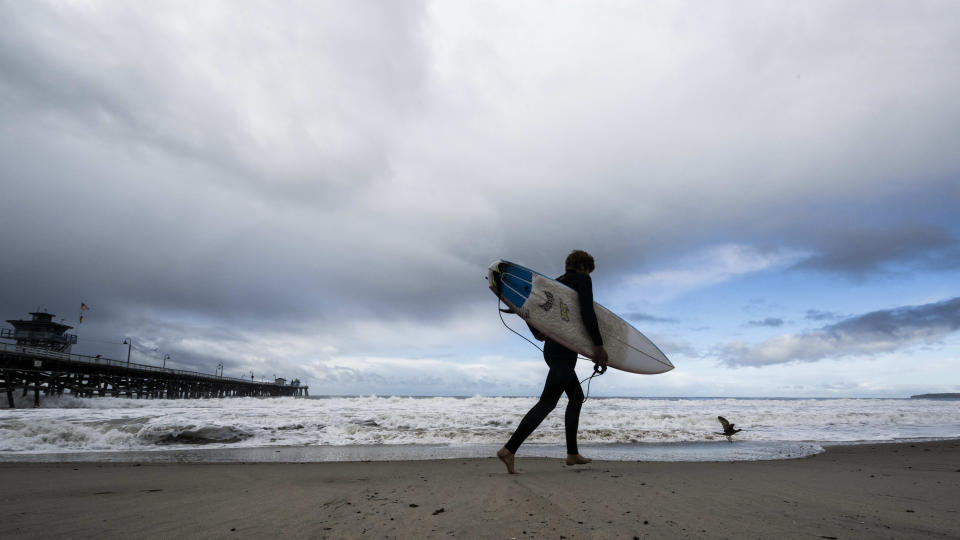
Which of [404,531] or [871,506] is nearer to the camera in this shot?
[404,531]

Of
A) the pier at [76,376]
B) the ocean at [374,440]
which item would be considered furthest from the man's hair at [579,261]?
the pier at [76,376]

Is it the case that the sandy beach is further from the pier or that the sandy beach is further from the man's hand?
the pier

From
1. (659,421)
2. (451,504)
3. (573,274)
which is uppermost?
(573,274)

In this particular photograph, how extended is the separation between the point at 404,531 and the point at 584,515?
1047mm

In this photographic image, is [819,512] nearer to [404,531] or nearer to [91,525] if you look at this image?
[404,531]

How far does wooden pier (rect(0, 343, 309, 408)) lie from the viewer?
2984cm

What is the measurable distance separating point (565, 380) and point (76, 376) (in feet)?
150

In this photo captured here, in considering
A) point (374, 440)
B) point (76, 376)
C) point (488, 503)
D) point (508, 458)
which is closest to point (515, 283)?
point (508, 458)

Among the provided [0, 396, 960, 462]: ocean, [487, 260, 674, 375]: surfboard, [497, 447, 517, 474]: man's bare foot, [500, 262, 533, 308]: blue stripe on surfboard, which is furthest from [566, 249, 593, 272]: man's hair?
A: [0, 396, 960, 462]: ocean

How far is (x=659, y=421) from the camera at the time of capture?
13516 millimetres

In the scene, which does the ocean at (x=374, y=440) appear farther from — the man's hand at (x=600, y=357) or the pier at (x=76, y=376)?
the pier at (x=76, y=376)

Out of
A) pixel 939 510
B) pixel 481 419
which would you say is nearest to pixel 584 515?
pixel 939 510

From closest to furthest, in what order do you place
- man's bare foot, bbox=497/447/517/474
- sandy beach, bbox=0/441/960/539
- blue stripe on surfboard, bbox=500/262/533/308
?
1. sandy beach, bbox=0/441/960/539
2. man's bare foot, bbox=497/447/517/474
3. blue stripe on surfboard, bbox=500/262/533/308

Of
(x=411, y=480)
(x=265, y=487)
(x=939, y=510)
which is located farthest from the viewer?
(x=411, y=480)
